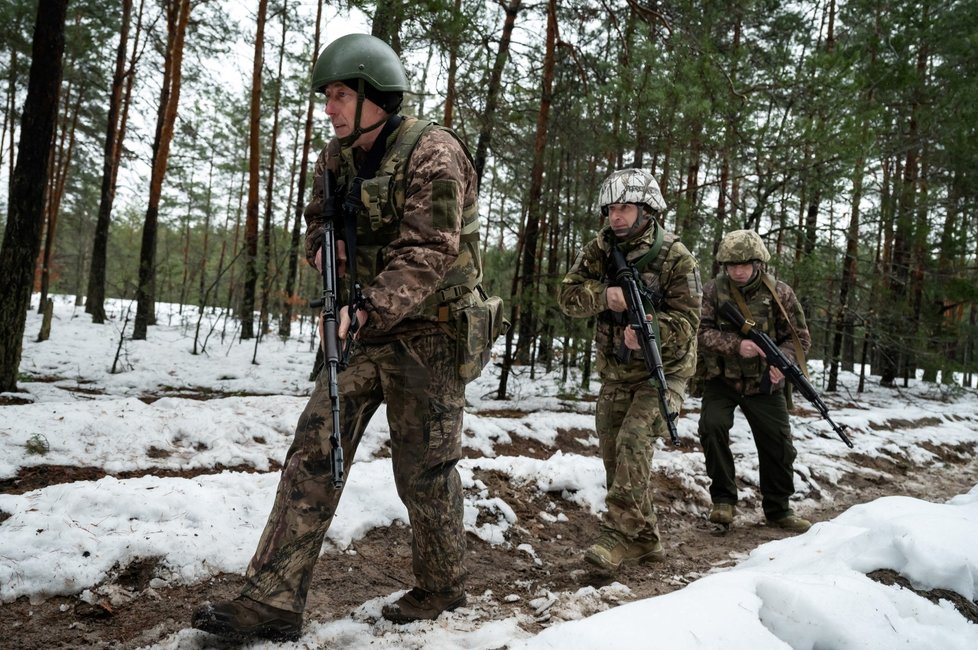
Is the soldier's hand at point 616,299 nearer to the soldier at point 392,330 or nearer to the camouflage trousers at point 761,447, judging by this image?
the soldier at point 392,330

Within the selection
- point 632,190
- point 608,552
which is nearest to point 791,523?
point 608,552

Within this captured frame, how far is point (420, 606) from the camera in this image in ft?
8.93

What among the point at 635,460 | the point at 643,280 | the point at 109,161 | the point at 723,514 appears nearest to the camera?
the point at 635,460

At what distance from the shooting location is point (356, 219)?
2.62 m

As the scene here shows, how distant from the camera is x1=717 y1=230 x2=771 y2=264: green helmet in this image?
4.95 meters

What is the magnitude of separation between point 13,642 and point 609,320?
3438mm

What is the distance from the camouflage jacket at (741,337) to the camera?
16.5 ft

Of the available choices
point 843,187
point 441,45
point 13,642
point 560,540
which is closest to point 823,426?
point 843,187

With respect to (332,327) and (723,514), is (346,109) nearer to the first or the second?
(332,327)

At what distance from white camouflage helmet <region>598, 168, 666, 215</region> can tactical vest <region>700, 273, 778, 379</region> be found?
1625 mm

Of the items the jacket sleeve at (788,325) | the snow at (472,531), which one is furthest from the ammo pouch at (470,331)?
the jacket sleeve at (788,325)

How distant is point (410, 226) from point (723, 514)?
12.6 feet

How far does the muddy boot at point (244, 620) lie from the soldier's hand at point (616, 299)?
2501mm

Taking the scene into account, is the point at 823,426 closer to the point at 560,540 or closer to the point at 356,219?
the point at 560,540
